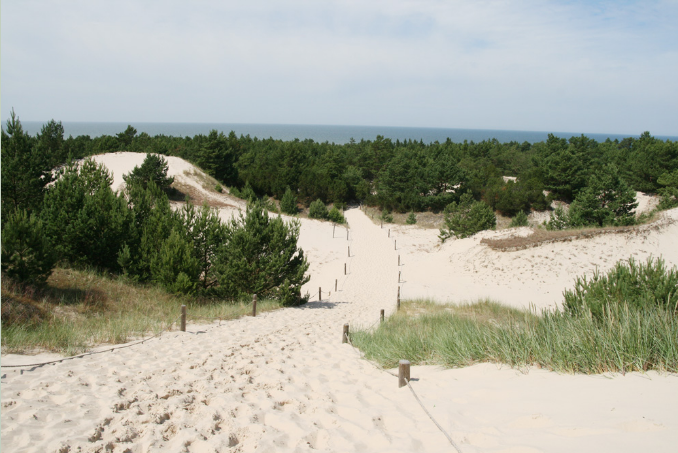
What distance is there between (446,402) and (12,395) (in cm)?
549

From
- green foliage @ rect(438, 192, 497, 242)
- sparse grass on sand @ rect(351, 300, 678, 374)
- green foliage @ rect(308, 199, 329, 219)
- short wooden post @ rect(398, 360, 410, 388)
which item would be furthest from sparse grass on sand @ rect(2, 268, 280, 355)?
green foliage @ rect(308, 199, 329, 219)

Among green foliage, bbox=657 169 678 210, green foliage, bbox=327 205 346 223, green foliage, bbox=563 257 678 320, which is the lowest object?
green foliage, bbox=327 205 346 223

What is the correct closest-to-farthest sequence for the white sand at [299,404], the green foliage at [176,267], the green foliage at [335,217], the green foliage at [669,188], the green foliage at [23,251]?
1. the white sand at [299,404]
2. the green foliage at [23,251]
3. the green foliage at [176,267]
4. the green foliage at [669,188]
5. the green foliage at [335,217]

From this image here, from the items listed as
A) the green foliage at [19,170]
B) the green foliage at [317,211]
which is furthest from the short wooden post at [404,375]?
the green foliage at [317,211]

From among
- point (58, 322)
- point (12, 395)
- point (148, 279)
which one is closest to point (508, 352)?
point (12, 395)

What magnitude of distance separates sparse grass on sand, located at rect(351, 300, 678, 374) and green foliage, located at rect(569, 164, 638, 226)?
86.8 feet

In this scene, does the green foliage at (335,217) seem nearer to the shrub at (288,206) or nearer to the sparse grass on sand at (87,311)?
the shrub at (288,206)

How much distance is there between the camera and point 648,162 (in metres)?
45.4

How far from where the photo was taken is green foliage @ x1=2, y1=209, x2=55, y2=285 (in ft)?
32.7

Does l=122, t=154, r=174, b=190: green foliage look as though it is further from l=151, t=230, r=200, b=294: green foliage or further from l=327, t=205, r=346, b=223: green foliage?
l=151, t=230, r=200, b=294: green foliage

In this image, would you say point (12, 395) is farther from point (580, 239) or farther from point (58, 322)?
point (580, 239)

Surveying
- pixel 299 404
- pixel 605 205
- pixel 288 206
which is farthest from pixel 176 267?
pixel 605 205

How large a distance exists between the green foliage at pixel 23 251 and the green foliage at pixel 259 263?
548 centimetres

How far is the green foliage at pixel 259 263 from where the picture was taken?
559 inches
